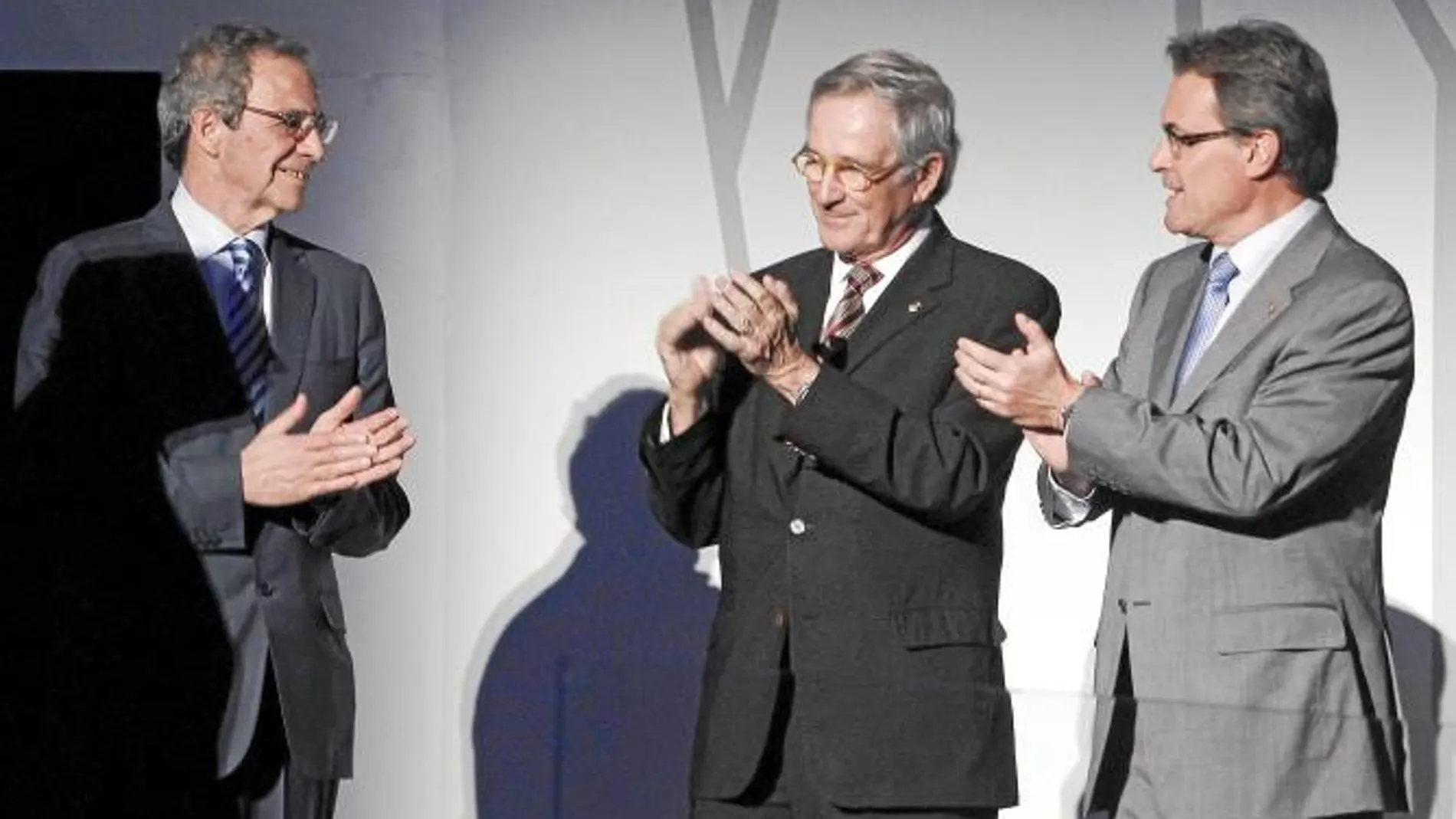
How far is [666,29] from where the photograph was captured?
450 cm

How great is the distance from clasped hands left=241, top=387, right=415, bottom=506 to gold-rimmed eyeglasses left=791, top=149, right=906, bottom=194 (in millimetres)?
641

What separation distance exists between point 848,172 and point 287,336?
2.71ft

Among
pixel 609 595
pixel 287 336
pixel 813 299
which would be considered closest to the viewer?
pixel 813 299

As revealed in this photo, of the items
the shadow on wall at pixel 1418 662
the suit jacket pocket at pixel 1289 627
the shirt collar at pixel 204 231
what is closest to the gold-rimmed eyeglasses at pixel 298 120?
the shirt collar at pixel 204 231

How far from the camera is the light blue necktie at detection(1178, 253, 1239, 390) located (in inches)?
131

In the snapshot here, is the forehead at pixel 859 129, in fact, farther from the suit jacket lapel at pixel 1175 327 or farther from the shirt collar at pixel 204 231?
the shirt collar at pixel 204 231

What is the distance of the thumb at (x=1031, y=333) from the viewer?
10.8ft

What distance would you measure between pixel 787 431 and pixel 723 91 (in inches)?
51.3

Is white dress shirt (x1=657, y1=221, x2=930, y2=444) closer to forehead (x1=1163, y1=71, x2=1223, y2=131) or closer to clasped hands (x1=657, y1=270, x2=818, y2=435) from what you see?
clasped hands (x1=657, y1=270, x2=818, y2=435)

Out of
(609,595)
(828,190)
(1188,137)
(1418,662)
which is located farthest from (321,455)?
(1418,662)

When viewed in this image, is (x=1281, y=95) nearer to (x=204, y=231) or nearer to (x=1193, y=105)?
(x=1193, y=105)

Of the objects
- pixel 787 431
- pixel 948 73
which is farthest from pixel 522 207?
pixel 787 431

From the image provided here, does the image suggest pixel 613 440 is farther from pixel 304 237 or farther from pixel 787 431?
pixel 787 431

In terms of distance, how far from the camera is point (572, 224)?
4.53 metres
